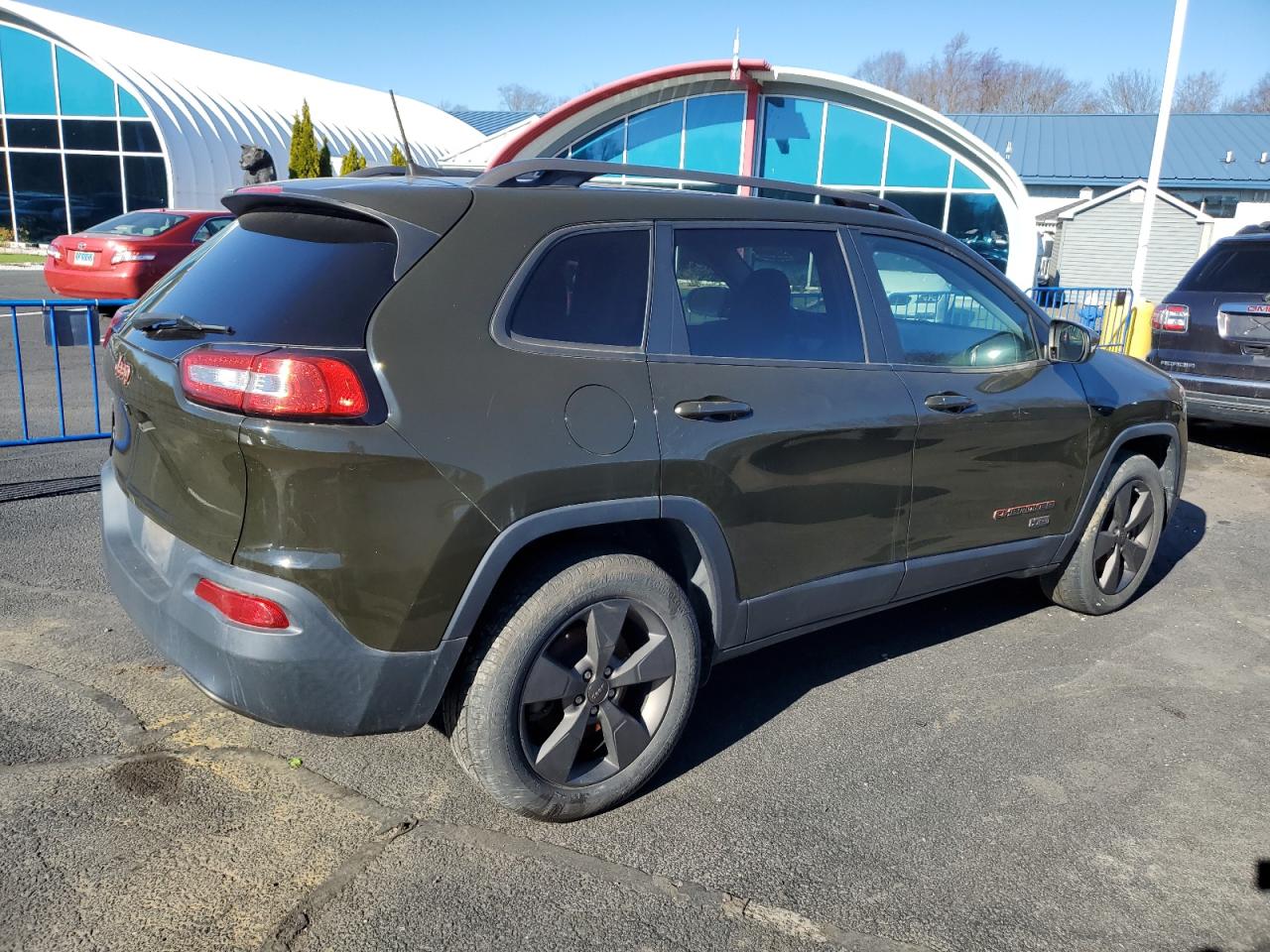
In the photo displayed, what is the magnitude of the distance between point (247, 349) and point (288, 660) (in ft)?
2.65

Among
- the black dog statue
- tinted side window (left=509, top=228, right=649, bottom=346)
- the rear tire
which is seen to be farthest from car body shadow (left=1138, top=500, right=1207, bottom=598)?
the black dog statue

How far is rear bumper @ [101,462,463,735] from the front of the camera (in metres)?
2.51

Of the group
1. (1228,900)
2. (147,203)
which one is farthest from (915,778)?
(147,203)

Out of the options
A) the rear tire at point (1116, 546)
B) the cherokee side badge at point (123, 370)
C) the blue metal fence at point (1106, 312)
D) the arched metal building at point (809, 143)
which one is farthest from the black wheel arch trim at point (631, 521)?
the arched metal building at point (809, 143)

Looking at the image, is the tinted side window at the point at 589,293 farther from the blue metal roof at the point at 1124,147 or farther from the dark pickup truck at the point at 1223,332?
the blue metal roof at the point at 1124,147

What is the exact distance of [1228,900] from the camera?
2809 millimetres

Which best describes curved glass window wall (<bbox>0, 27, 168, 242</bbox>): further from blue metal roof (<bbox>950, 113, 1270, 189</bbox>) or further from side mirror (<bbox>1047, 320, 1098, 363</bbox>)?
blue metal roof (<bbox>950, 113, 1270, 189</bbox>)

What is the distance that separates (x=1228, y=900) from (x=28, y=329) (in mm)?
14258

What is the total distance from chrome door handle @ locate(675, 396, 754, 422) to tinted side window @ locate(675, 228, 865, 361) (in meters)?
0.18

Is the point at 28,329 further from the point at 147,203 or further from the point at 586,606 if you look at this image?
the point at 147,203

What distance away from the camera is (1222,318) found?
8.05 meters

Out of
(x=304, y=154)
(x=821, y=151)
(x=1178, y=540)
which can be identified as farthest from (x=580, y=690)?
(x=304, y=154)

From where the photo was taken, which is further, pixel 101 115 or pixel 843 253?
pixel 101 115

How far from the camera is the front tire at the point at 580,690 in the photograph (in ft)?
9.13
